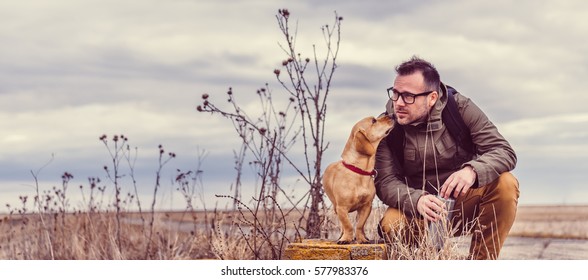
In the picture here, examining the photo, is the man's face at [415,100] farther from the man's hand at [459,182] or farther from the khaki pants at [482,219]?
the khaki pants at [482,219]

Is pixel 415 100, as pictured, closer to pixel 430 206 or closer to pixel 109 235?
pixel 430 206

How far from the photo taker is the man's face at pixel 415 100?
494cm

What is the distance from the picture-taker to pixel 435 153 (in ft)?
17.7

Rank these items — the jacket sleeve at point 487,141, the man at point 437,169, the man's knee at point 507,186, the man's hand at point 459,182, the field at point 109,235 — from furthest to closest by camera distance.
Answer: the field at point 109,235 < the man's knee at point 507,186 < the jacket sleeve at point 487,141 < the man at point 437,169 < the man's hand at point 459,182

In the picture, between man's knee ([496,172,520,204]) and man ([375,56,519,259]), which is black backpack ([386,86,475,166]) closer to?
man ([375,56,519,259])

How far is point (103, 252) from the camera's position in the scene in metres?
9.01

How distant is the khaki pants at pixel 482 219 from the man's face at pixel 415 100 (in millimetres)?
788

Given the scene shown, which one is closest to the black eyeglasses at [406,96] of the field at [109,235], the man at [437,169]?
the man at [437,169]

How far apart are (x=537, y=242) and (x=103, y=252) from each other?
20.8ft

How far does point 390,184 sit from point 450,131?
56 cm
